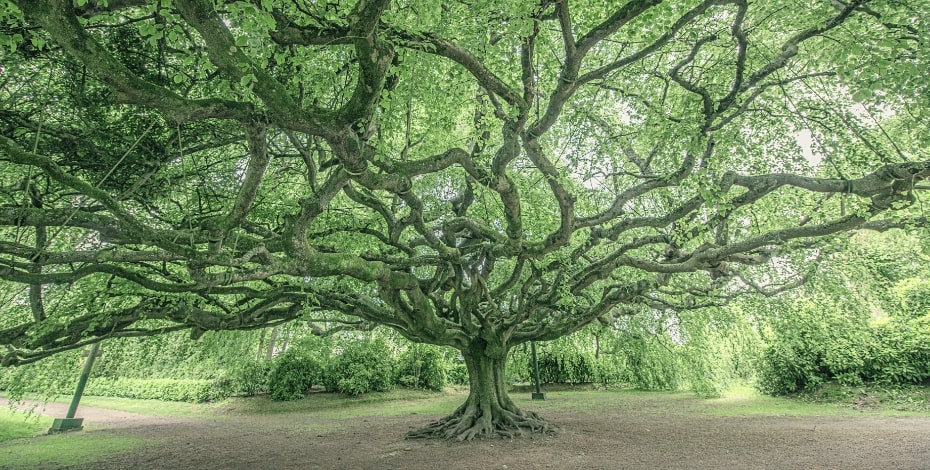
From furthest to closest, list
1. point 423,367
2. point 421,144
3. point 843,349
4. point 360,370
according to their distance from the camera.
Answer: point 423,367, point 360,370, point 843,349, point 421,144

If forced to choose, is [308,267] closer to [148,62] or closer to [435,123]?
[435,123]

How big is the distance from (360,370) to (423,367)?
362cm

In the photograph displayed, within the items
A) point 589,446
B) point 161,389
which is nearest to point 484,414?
point 589,446

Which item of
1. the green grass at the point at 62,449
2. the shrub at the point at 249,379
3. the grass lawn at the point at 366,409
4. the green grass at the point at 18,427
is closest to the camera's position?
the green grass at the point at 62,449

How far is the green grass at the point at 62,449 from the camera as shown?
884cm

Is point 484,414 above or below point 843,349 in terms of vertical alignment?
below

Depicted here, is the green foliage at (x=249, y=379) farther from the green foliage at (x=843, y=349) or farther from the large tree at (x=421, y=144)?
the green foliage at (x=843, y=349)

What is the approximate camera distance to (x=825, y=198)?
816 centimetres

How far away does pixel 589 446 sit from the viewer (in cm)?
873

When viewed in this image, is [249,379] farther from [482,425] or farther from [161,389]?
[482,425]

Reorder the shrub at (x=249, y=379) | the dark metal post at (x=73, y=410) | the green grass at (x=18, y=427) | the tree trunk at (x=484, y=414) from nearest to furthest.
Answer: the tree trunk at (x=484, y=414) → the green grass at (x=18, y=427) → the dark metal post at (x=73, y=410) → the shrub at (x=249, y=379)

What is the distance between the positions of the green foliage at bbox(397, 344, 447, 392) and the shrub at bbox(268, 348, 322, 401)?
418 cm

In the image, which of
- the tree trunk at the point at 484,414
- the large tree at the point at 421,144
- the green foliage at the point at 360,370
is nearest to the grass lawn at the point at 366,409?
the green foliage at the point at 360,370

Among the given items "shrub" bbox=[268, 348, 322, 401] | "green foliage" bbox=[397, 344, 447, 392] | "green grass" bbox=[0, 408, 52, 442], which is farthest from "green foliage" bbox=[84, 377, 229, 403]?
"green foliage" bbox=[397, 344, 447, 392]
